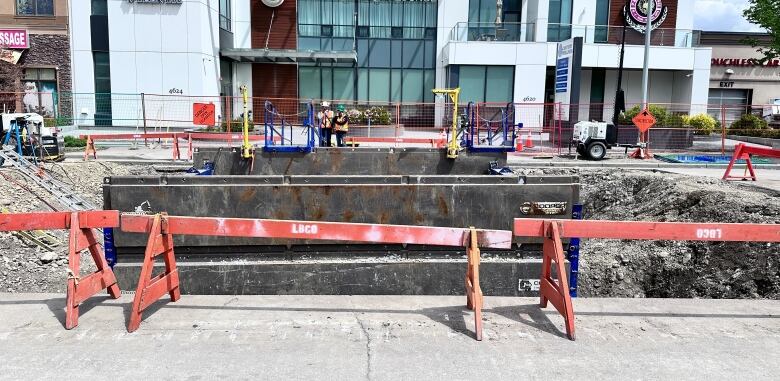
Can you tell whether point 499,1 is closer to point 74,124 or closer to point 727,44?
point 727,44

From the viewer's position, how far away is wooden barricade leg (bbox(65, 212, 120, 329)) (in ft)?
15.3

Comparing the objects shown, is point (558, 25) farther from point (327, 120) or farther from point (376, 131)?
point (327, 120)

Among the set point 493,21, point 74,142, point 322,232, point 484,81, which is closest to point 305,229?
point 322,232

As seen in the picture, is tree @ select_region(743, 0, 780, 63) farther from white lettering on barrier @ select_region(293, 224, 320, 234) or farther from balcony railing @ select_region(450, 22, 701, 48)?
white lettering on barrier @ select_region(293, 224, 320, 234)

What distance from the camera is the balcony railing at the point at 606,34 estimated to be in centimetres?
3247

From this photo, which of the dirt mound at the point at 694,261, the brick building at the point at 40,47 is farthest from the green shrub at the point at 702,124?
the brick building at the point at 40,47

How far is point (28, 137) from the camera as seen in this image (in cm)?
1559

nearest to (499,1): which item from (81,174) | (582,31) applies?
(582,31)

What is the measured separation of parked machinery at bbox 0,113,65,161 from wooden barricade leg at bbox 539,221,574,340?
14.3m

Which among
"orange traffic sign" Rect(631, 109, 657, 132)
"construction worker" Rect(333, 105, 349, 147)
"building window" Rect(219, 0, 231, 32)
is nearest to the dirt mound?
"construction worker" Rect(333, 105, 349, 147)

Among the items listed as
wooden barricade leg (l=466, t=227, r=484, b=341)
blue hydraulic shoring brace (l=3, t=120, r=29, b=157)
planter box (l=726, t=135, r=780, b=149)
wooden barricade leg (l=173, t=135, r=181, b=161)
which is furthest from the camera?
planter box (l=726, t=135, r=780, b=149)

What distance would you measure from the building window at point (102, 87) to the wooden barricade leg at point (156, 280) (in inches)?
1018

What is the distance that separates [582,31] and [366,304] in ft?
102

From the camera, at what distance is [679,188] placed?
38.3 ft
